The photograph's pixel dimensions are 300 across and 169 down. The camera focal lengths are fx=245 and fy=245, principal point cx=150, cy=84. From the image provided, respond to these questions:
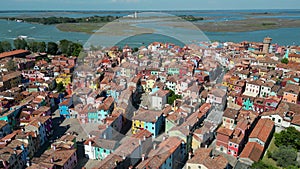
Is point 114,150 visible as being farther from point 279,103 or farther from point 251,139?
point 279,103

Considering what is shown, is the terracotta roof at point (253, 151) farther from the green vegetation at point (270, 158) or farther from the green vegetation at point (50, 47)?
the green vegetation at point (50, 47)

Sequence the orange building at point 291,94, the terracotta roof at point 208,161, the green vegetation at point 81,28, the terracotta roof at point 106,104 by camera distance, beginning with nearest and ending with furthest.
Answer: the terracotta roof at point 208,161, the terracotta roof at point 106,104, the orange building at point 291,94, the green vegetation at point 81,28

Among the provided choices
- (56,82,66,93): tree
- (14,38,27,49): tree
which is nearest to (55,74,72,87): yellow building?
(56,82,66,93): tree

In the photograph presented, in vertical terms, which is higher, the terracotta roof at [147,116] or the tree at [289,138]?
the terracotta roof at [147,116]

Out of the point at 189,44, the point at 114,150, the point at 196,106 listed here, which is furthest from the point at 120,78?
the point at 189,44

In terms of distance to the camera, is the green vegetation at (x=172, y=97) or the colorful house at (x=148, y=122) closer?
the colorful house at (x=148, y=122)

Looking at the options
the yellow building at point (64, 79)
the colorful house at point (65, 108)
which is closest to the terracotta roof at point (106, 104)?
the colorful house at point (65, 108)

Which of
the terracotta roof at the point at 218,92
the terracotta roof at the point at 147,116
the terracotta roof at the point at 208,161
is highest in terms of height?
the terracotta roof at the point at 218,92
